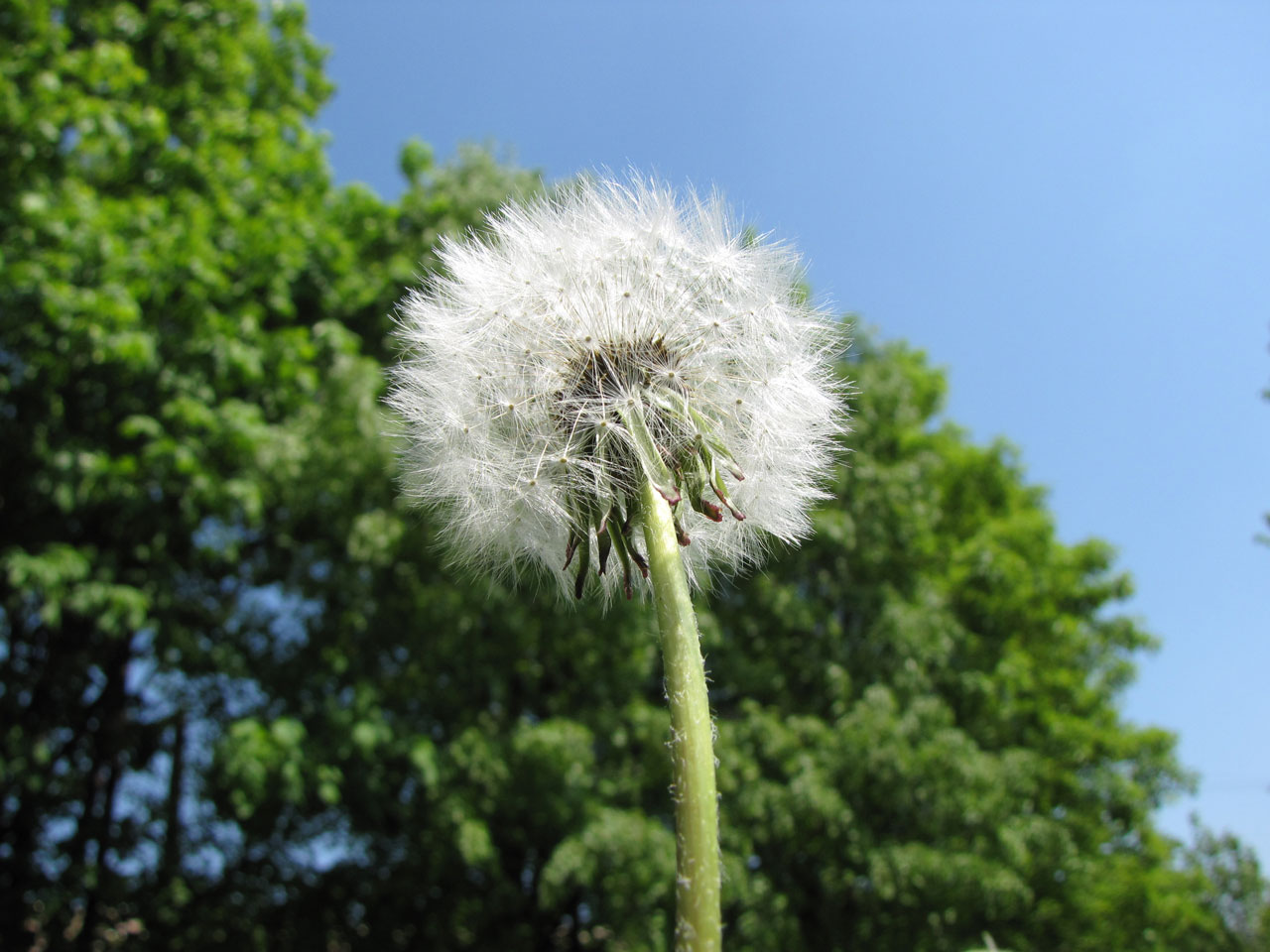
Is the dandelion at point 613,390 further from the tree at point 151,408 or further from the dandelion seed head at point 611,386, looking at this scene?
the tree at point 151,408

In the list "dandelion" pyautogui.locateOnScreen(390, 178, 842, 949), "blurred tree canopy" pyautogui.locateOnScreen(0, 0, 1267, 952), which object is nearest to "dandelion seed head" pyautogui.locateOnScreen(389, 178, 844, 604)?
"dandelion" pyautogui.locateOnScreen(390, 178, 842, 949)

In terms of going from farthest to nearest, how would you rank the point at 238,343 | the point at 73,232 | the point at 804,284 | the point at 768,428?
1. the point at 238,343
2. the point at 73,232
3. the point at 804,284
4. the point at 768,428

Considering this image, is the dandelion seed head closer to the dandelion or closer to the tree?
the dandelion

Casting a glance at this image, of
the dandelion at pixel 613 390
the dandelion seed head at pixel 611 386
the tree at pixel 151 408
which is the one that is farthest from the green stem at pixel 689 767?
the tree at pixel 151 408

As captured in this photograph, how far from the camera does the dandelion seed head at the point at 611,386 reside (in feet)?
6.91

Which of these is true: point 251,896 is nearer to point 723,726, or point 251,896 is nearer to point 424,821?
point 424,821

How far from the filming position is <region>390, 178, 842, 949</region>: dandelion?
209 cm

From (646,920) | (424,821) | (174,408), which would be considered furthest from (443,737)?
(174,408)

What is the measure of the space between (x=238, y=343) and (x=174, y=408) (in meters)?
1.18

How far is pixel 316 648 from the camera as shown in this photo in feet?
36.5

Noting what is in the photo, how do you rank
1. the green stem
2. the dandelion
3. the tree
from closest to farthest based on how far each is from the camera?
the green stem, the dandelion, the tree

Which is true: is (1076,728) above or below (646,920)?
above

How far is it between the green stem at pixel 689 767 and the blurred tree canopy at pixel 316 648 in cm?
741

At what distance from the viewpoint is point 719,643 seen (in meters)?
12.1
